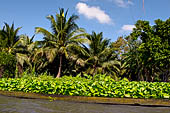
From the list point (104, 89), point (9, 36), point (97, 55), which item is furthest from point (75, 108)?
point (9, 36)

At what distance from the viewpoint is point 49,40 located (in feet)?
56.4

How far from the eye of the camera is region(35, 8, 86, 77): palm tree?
1675cm

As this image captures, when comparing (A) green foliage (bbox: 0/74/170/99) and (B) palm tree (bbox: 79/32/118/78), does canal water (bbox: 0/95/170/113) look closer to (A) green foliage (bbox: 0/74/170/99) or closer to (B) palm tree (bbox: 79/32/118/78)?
(A) green foliage (bbox: 0/74/170/99)

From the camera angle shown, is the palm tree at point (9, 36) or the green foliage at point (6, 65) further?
the palm tree at point (9, 36)

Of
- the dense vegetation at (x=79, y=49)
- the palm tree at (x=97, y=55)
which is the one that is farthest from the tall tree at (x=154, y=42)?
the palm tree at (x=97, y=55)

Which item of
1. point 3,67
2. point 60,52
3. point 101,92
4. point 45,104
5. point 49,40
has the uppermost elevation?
point 49,40

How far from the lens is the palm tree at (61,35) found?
55.0 ft

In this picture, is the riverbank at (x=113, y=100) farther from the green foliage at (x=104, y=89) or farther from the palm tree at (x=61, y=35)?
the palm tree at (x=61, y=35)

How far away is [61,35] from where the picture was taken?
55.8ft

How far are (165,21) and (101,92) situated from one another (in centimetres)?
1291

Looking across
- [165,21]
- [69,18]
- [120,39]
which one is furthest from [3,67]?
[120,39]

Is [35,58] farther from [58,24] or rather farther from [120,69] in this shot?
[120,69]

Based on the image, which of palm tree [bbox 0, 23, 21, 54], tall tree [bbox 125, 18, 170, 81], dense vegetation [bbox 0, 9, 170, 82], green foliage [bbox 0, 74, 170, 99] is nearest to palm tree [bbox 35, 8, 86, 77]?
dense vegetation [bbox 0, 9, 170, 82]

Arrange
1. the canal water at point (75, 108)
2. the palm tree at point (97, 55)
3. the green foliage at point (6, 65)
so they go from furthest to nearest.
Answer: the palm tree at point (97, 55)
the green foliage at point (6, 65)
the canal water at point (75, 108)
